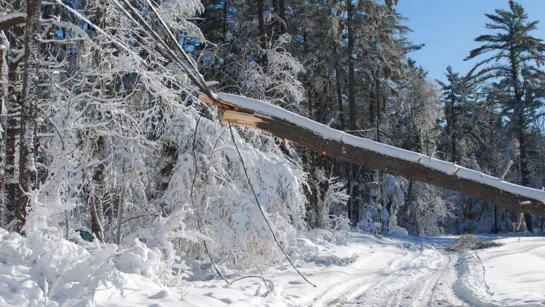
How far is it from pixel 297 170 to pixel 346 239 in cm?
524

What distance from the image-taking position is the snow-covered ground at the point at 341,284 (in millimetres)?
3939

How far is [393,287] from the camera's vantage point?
8.21 meters

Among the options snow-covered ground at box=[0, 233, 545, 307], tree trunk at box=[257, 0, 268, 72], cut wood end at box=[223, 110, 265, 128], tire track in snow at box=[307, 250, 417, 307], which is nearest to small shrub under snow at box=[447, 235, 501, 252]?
snow-covered ground at box=[0, 233, 545, 307]

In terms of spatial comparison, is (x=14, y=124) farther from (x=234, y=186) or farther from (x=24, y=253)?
(x=24, y=253)

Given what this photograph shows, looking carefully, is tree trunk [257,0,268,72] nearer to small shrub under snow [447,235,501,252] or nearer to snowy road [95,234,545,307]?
snowy road [95,234,545,307]

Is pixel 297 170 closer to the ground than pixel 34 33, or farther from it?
closer to the ground

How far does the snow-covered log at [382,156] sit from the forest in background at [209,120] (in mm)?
245

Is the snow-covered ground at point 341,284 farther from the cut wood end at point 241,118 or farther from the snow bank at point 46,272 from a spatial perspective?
the cut wood end at point 241,118

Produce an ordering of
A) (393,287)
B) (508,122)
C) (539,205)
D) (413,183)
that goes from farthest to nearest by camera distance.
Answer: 1. (413,183)
2. (508,122)
3. (393,287)
4. (539,205)

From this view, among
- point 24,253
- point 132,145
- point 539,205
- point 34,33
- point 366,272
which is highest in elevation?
point 34,33

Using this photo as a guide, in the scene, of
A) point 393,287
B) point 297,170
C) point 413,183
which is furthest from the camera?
point 413,183

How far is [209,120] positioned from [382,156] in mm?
6754

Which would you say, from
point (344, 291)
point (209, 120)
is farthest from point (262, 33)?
point (344, 291)

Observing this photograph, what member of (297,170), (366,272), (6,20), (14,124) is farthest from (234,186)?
(6,20)
